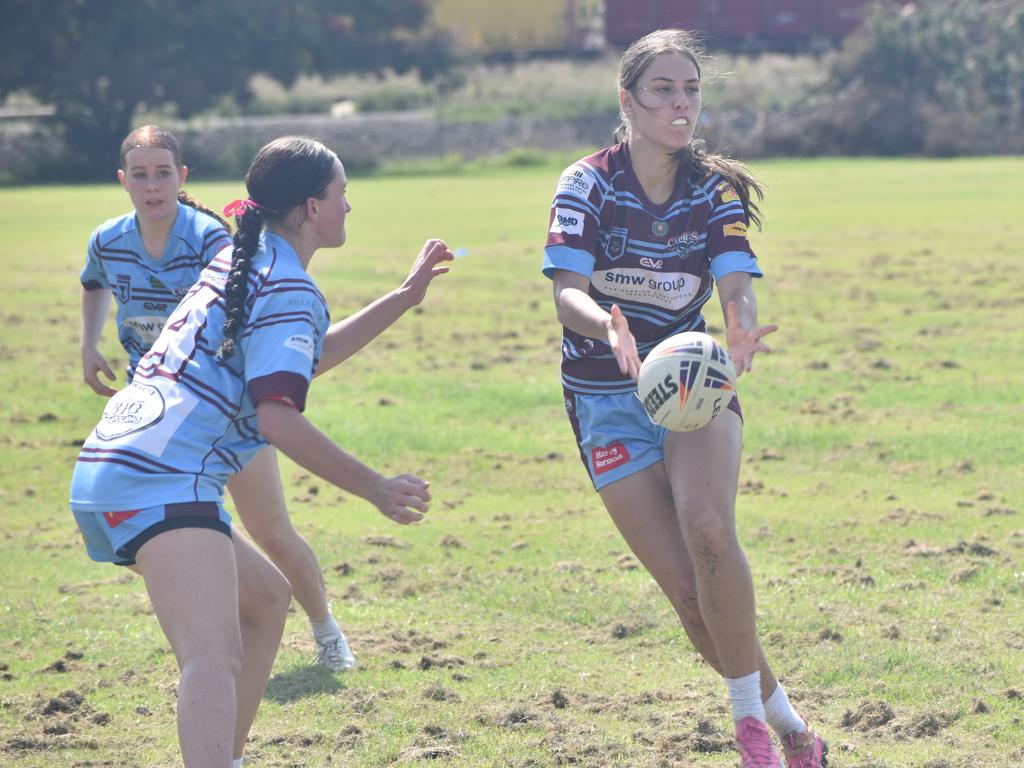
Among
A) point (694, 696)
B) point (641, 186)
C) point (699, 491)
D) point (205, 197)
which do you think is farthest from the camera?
point (205, 197)

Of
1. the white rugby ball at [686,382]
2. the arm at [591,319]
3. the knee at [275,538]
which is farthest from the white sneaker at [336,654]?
the white rugby ball at [686,382]

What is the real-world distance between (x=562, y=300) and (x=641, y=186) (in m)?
0.56

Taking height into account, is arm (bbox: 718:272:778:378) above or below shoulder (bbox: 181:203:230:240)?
below

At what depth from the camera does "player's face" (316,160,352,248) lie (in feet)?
14.4

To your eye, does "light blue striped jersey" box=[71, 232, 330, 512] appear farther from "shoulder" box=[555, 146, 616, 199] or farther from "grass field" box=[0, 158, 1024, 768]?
"grass field" box=[0, 158, 1024, 768]

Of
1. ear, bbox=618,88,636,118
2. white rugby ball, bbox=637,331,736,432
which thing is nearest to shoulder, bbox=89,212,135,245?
ear, bbox=618,88,636,118

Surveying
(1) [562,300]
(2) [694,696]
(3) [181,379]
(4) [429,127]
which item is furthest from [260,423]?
(4) [429,127]

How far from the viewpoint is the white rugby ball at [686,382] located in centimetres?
448

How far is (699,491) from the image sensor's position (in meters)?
4.70

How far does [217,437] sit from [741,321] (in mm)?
1811

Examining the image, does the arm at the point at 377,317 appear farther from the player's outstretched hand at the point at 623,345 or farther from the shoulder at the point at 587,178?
the player's outstretched hand at the point at 623,345

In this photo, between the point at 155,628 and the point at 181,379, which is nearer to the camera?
the point at 181,379

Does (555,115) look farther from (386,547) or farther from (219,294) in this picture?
(219,294)

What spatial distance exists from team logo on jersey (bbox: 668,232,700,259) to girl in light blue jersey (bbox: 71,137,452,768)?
1.30m
